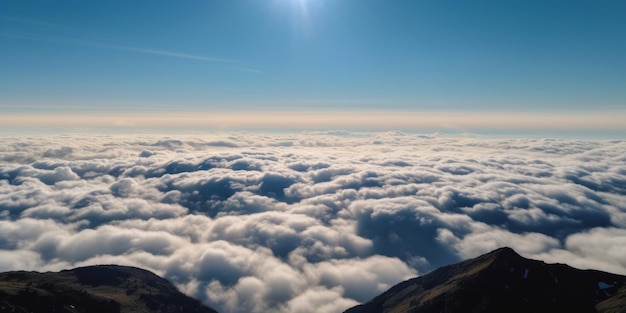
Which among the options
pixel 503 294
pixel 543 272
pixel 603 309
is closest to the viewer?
pixel 603 309

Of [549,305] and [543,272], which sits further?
[543,272]

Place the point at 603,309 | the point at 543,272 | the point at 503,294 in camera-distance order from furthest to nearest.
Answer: the point at 543,272 < the point at 503,294 < the point at 603,309

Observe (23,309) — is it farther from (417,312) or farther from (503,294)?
(503,294)

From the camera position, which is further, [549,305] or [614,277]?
[614,277]

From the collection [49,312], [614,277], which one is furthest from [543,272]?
[49,312]

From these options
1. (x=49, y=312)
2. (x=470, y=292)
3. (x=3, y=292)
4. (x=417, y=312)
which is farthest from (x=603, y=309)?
(x=3, y=292)

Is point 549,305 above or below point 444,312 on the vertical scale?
above

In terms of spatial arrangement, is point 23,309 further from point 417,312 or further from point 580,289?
point 580,289

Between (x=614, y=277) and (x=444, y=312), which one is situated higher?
(x=614, y=277)
